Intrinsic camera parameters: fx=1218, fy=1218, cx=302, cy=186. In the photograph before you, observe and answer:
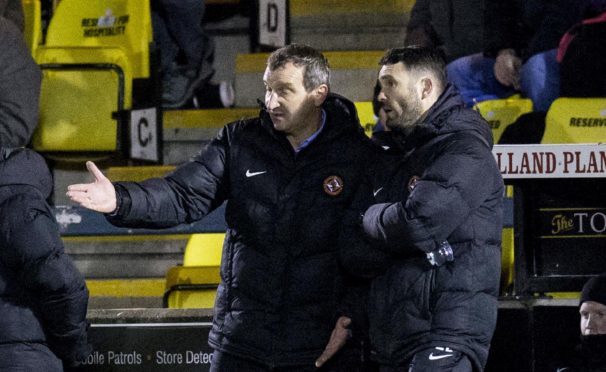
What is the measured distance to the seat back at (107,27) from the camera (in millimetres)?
7883

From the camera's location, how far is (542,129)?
253 inches

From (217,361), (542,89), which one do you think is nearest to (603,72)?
(542,89)

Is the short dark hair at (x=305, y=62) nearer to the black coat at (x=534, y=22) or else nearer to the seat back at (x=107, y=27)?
the black coat at (x=534, y=22)

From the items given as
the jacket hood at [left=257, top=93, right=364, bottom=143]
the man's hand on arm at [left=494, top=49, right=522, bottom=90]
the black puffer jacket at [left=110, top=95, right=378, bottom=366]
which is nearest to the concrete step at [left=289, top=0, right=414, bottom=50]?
the man's hand on arm at [left=494, top=49, right=522, bottom=90]

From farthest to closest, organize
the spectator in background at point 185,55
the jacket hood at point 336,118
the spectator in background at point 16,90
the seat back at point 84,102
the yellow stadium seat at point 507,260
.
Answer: the spectator in background at point 185,55, the seat back at point 84,102, the spectator in background at point 16,90, the yellow stadium seat at point 507,260, the jacket hood at point 336,118

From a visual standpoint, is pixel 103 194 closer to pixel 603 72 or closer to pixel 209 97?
pixel 603 72

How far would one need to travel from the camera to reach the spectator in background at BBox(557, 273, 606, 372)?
4641mm

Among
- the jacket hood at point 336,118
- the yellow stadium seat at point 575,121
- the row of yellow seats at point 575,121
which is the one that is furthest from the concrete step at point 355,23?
the jacket hood at point 336,118

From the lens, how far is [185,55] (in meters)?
8.21

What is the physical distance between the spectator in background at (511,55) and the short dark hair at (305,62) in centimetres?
275

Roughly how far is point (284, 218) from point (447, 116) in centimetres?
67

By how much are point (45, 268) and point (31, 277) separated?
0.19 ft

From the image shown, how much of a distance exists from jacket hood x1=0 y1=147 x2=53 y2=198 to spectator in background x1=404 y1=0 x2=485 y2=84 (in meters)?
3.56

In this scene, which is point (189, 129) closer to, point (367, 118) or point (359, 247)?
point (367, 118)
